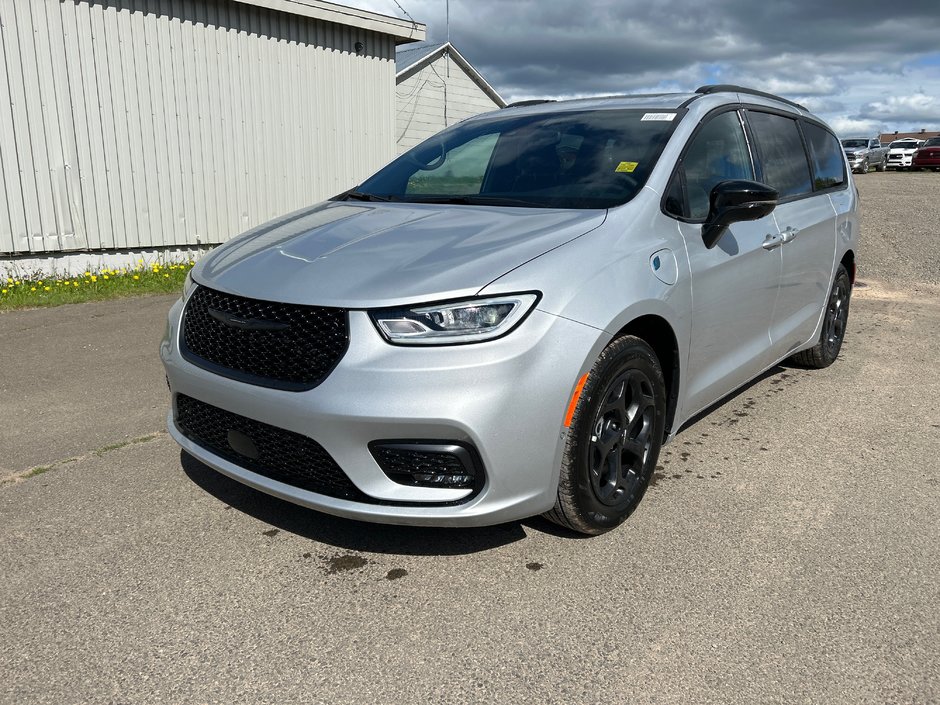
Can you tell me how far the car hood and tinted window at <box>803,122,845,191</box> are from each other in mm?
2630

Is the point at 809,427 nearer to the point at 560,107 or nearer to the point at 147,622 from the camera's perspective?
the point at 560,107

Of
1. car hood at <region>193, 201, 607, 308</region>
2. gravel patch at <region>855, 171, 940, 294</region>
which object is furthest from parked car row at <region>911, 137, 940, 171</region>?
car hood at <region>193, 201, 607, 308</region>

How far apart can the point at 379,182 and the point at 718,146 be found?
5.83 ft

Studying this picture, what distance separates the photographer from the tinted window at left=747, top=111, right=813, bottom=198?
4219 millimetres

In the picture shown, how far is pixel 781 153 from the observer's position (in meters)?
4.46

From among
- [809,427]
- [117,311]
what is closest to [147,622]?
[809,427]

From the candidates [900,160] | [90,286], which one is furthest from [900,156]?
[90,286]

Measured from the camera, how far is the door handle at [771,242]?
3893 mm

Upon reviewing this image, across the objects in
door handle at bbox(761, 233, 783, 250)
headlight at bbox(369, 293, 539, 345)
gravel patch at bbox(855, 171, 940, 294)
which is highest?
door handle at bbox(761, 233, 783, 250)

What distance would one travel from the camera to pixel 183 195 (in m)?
9.32

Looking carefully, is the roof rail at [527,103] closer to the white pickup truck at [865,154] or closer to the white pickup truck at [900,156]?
the white pickup truck at [865,154]

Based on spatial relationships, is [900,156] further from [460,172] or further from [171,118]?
[460,172]

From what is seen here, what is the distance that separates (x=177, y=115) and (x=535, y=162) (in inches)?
268

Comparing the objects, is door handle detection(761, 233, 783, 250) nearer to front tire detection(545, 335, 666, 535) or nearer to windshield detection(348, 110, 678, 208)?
windshield detection(348, 110, 678, 208)
